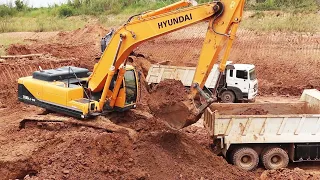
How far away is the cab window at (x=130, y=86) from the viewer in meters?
12.5

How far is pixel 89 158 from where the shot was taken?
10336mm

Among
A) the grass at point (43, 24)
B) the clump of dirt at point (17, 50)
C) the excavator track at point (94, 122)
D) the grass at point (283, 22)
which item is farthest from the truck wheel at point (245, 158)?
the grass at point (43, 24)

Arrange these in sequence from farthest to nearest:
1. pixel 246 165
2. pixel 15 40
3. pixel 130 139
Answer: pixel 15 40
pixel 246 165
pixel 130 139

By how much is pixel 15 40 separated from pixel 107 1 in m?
12.1

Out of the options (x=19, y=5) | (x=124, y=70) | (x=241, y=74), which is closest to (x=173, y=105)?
(x=124, y=70)

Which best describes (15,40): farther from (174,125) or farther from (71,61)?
(174,125)

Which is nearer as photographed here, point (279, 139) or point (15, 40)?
point (279, 139)

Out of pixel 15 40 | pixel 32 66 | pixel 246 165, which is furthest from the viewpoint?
pixel 15 40

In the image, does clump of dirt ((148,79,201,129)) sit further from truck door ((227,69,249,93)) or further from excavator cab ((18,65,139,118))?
truck door ((227,69,249,93))

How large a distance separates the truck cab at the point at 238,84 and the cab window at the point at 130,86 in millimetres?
6486

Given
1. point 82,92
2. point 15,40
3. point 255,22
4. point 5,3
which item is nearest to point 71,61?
point 15,40

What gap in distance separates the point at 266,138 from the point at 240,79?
6.51 m

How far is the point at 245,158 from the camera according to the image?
39.8 feet

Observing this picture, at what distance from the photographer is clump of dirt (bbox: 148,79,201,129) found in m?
10.5
